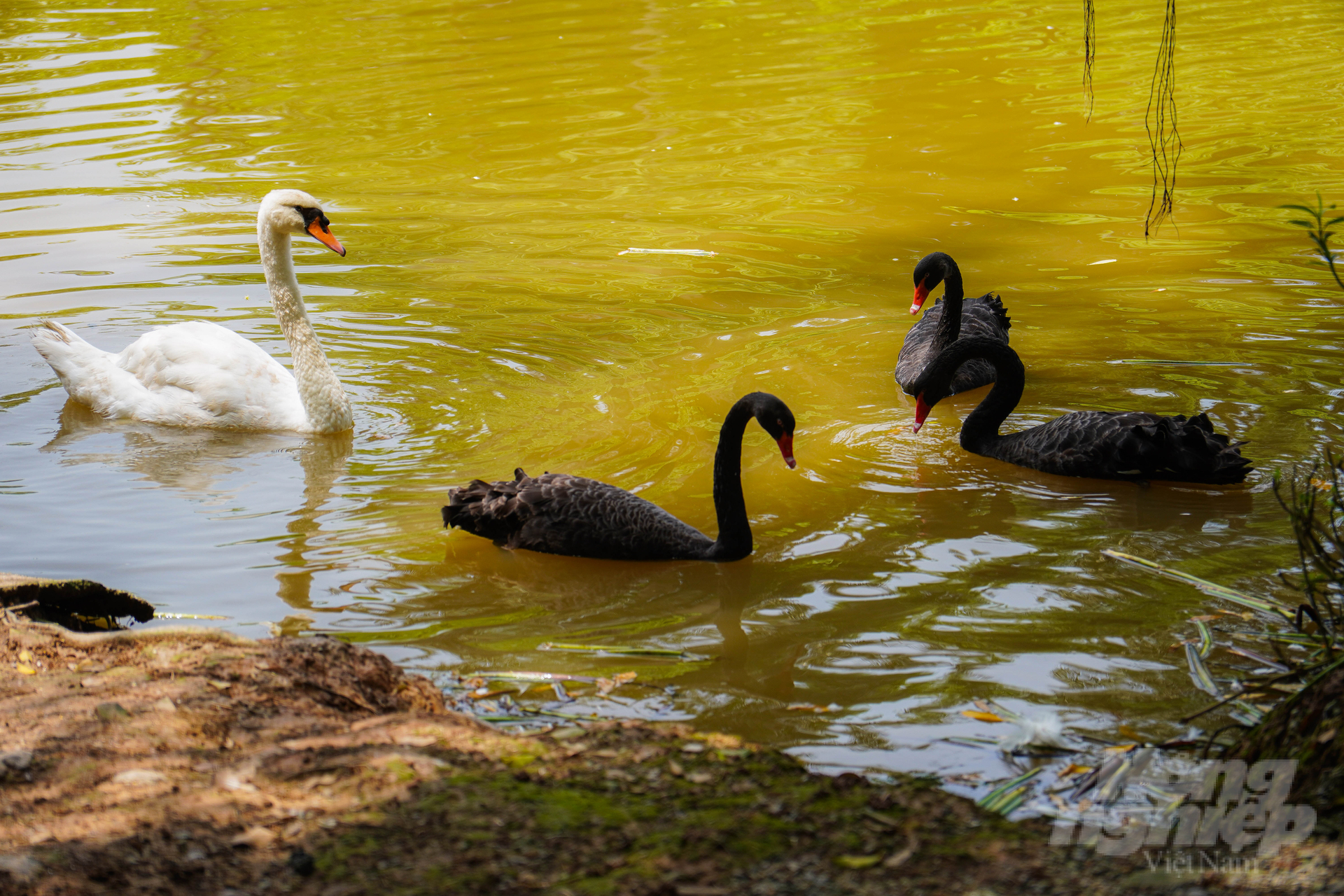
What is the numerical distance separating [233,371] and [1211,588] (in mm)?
5402

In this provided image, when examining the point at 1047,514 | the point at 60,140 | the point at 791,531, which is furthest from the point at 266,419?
the point at 60,140

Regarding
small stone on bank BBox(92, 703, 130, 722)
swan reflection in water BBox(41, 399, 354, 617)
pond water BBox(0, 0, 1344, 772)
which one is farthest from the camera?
swan reflection in water BBox(41, 399, 354, 617)

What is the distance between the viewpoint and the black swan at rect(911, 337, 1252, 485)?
19.5 feet

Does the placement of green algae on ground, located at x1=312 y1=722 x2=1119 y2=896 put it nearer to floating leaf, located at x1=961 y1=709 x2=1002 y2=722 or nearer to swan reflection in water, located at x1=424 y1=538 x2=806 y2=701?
floating leaf, located at x1=961 y1=709 x2=1002 y2=722

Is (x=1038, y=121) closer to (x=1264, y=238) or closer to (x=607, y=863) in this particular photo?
(x=1264, y=238)

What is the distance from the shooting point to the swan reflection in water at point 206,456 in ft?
21.0

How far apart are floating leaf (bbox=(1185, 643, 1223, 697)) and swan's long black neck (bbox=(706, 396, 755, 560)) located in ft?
6.07

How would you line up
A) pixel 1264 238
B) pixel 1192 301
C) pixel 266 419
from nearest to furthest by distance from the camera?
pixel 266 419
pixel 1192 301
pixel 1264 238

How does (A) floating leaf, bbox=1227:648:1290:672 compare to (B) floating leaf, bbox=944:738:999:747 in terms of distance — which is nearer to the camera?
(B) floating leaf, bbox=944:738:999:747

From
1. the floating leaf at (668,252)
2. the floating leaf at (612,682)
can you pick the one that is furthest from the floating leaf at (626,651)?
the floating leaf at (668,252)

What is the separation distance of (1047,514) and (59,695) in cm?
425

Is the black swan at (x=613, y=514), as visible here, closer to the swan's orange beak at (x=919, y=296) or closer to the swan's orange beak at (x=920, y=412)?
the swan's orange beak at (x=920, y=412)

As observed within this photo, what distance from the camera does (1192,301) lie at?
874 cm

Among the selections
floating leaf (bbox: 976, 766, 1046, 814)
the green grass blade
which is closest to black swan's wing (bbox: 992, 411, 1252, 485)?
the green grass blade
